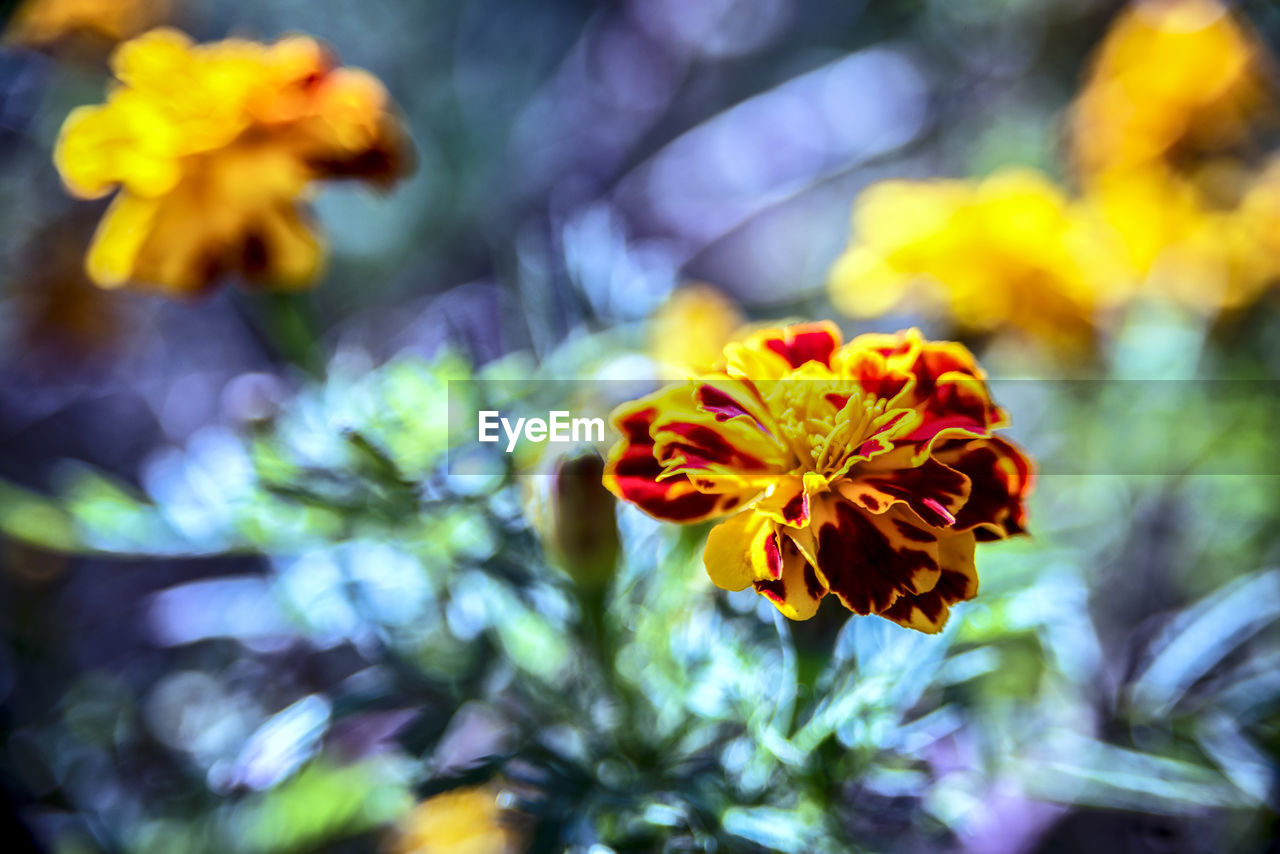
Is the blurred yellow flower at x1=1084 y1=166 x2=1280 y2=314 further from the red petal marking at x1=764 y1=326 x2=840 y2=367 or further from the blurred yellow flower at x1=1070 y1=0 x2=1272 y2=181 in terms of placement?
the red petal marking at x1=764 y1=326 x2=840 y2=367

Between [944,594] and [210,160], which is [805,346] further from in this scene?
[210,160]

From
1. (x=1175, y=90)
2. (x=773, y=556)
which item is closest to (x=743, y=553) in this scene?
(x=773, y=556)

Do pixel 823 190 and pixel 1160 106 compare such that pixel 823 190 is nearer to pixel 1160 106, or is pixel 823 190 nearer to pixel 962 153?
pixel 962 153

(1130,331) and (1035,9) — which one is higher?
(1035,9)

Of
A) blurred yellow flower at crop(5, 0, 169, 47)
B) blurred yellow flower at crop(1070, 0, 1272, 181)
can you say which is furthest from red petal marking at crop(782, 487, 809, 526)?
blurred yellow flower at crop(5, 0, 169, 47)

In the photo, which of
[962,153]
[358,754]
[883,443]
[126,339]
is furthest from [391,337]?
[883,443]

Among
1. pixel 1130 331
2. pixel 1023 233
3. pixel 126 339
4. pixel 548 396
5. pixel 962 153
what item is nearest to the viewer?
pixel 548 396
